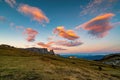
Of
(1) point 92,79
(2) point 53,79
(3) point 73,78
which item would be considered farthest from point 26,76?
(1) point 92,79

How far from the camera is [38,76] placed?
37469 millimetres

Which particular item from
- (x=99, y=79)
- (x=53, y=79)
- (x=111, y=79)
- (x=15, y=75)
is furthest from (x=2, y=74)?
(x=111, y=79)

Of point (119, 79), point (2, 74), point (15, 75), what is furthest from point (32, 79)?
point (119, 79)

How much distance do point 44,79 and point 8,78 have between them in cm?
771

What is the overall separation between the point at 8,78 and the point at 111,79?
27243 millimetres

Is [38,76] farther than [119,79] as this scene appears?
No

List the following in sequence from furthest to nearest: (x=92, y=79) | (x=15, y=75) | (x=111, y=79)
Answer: (x=111, y=79), (x=92, y=79), (x=15, y=75)

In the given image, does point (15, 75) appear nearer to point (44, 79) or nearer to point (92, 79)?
point (44, 79)

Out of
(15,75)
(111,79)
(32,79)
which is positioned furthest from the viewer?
(111,79)

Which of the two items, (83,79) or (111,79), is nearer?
(83,79)

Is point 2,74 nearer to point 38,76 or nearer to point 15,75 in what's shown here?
point 15,75

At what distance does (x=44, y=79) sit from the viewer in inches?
1412

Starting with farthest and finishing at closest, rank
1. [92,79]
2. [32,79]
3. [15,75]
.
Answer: [92,79]
[15,75]
[32,79]

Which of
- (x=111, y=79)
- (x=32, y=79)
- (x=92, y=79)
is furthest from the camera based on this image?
(x=111, y=79)
